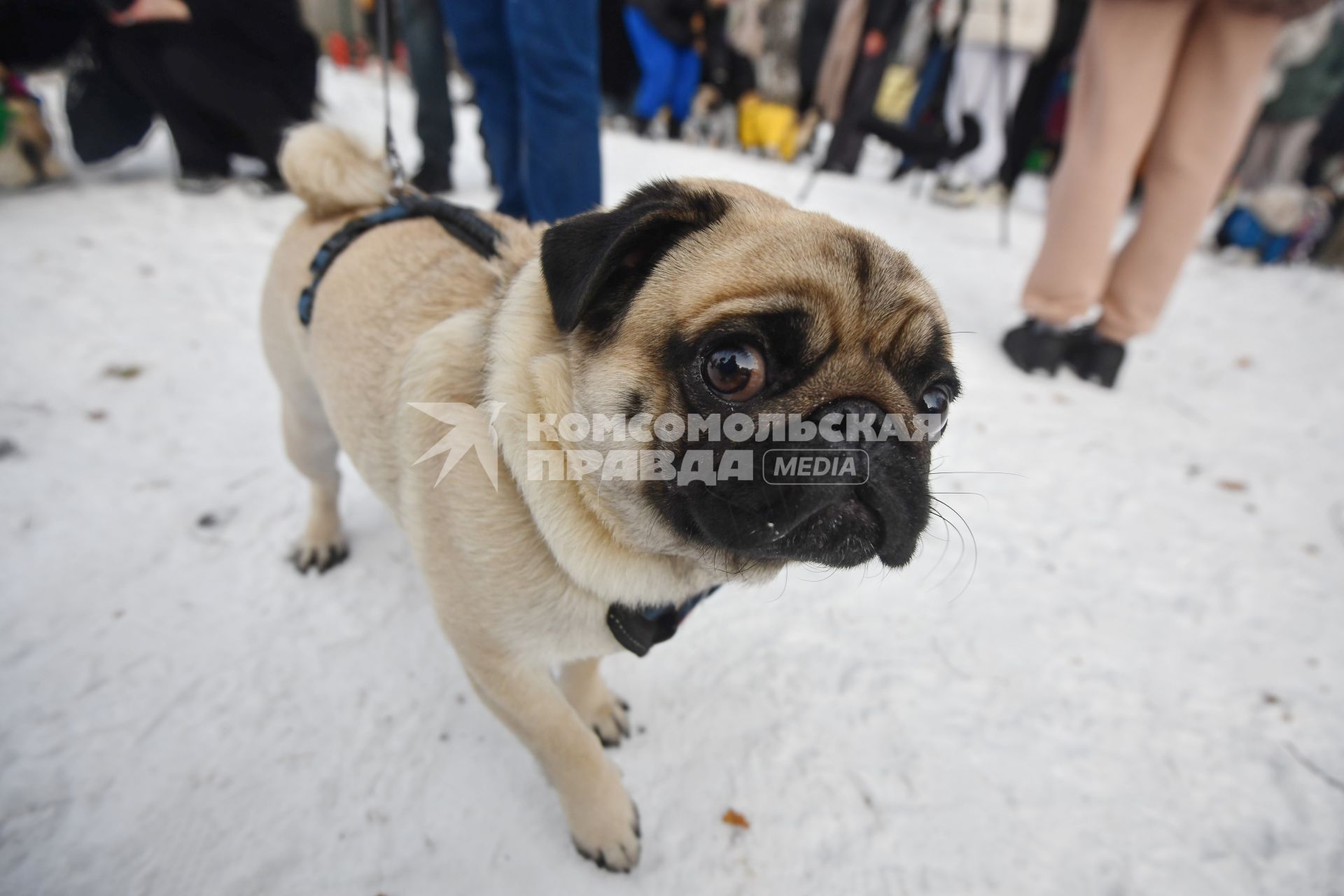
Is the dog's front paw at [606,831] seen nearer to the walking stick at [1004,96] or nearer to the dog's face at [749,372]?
the dog's face at [749,372]

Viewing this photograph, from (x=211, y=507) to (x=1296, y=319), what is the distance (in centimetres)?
1064

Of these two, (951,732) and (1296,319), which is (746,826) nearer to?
(951,732)

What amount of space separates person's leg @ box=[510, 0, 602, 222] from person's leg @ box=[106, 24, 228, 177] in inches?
176

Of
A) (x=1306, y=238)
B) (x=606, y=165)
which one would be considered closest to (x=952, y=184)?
(x=1306, y=238)

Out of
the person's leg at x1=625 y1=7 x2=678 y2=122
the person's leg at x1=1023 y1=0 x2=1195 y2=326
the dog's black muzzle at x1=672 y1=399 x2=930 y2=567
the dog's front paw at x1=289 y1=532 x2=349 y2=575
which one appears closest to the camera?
the dog's black muzzle at x1=672 y1=399 x2=930 y2=567

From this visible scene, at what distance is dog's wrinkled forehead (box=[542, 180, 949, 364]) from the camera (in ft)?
4.68

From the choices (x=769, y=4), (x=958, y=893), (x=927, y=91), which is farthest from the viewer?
(x=769, y=4)

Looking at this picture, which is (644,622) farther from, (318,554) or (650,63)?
(650,63)

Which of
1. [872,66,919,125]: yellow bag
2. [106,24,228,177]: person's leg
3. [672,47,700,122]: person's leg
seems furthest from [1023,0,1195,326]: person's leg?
[872,66,919,125]: yellow bag

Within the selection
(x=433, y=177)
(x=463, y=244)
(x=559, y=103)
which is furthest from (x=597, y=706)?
(x=433, y=177)

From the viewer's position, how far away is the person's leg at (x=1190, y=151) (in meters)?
3.77

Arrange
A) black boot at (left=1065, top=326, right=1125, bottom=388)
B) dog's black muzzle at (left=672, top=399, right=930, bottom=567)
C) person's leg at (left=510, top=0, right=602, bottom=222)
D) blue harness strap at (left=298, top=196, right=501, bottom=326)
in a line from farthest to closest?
black boot at (left=1065, top=326, right=1125, bottom=388)
person's leg at (left=510, top=0, right=602, bottom=222)
blue harness strap at (left=298, top=196, right=501, bottom=326)
dog's black muzzle at (left=672, top=399, right=930, bottom=567)

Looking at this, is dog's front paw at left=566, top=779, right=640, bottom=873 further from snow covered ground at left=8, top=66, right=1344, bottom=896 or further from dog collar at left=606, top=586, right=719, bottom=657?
dog collar at left=606, top=586, right=719, bottom=657

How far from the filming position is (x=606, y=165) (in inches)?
350
